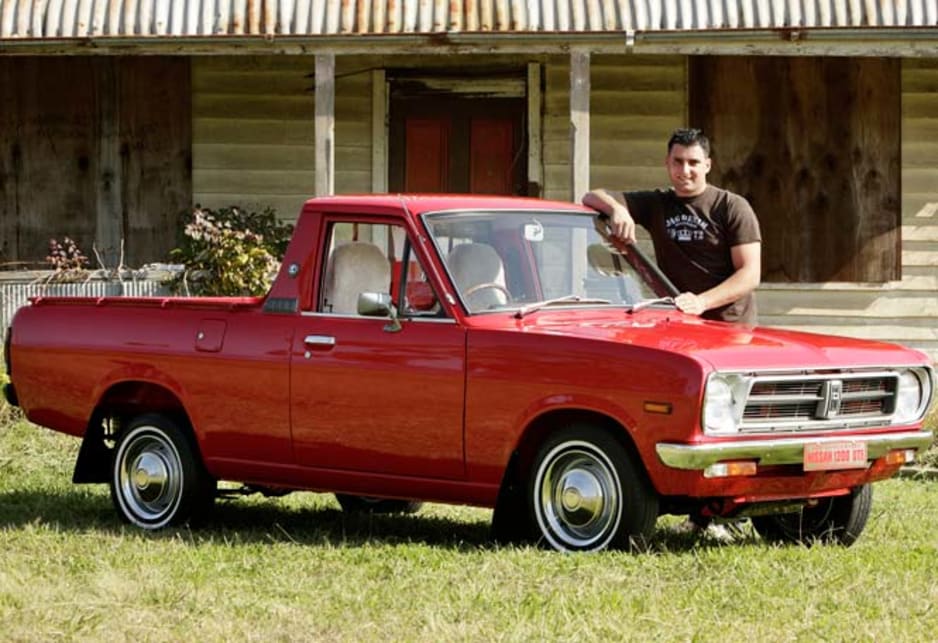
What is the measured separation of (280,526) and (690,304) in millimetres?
2218

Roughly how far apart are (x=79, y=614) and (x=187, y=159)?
39.6ft

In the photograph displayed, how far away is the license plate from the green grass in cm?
39

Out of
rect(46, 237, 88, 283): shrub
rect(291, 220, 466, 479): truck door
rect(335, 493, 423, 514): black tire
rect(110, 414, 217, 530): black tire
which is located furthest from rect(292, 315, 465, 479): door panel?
rect(46, 237, 88, 283): shrub

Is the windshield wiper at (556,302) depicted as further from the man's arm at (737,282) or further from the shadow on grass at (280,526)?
the shadow on grass at (280,526)

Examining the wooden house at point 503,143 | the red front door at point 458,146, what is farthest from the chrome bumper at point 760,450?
the red front door at point 458,146

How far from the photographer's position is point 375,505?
1058 cm

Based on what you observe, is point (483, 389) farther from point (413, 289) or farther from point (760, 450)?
point (760, 450)

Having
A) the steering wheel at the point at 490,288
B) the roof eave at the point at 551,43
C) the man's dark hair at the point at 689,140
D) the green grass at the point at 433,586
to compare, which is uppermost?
the roof eave at the point at 551,43

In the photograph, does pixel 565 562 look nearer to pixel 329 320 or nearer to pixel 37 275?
pixel 329 320

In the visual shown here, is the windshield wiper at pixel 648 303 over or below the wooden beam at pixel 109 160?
below

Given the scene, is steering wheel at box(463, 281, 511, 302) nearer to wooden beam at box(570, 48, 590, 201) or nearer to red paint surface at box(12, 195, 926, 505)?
red paint surface at box(12, 195, 926, 505)

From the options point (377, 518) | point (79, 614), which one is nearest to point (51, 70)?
point (377, 518)

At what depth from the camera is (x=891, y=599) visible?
741 centimetres

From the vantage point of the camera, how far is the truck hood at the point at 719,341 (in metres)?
8.12
